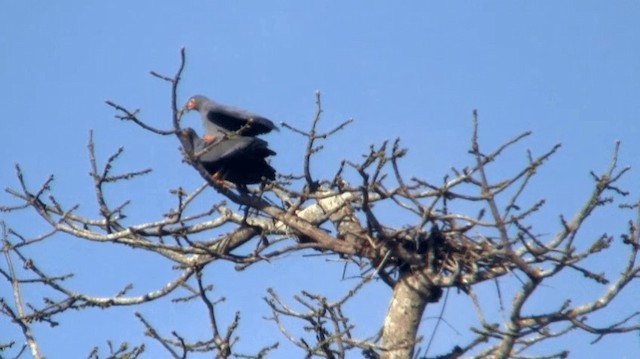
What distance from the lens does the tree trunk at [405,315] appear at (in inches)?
265

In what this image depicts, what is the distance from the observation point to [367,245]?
7.02 meters

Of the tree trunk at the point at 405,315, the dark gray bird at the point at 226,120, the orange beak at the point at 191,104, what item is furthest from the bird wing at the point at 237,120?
the tree trunk at the point at 405,315

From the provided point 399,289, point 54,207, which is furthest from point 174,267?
point 399,289

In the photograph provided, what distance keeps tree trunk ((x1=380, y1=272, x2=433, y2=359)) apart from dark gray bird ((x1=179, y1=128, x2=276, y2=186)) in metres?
1.37

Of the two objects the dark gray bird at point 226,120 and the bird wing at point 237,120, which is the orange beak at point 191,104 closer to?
the dark gray bird at point 226,120

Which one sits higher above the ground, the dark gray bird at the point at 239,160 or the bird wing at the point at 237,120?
the bird wing at the point at 237,120

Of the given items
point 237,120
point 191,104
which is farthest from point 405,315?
point 191,104

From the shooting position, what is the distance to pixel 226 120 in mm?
8164

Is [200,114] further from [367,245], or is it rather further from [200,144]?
[367,245]

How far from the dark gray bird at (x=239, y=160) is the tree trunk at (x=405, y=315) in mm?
1367

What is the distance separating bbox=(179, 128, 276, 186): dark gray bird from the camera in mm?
7711

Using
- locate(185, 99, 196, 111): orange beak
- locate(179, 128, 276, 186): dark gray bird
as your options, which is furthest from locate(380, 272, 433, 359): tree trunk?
locate(185, 99, 196, 111): orange beak

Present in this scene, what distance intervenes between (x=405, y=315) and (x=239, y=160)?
157 cm

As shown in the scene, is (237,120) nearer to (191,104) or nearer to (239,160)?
(239,160)
